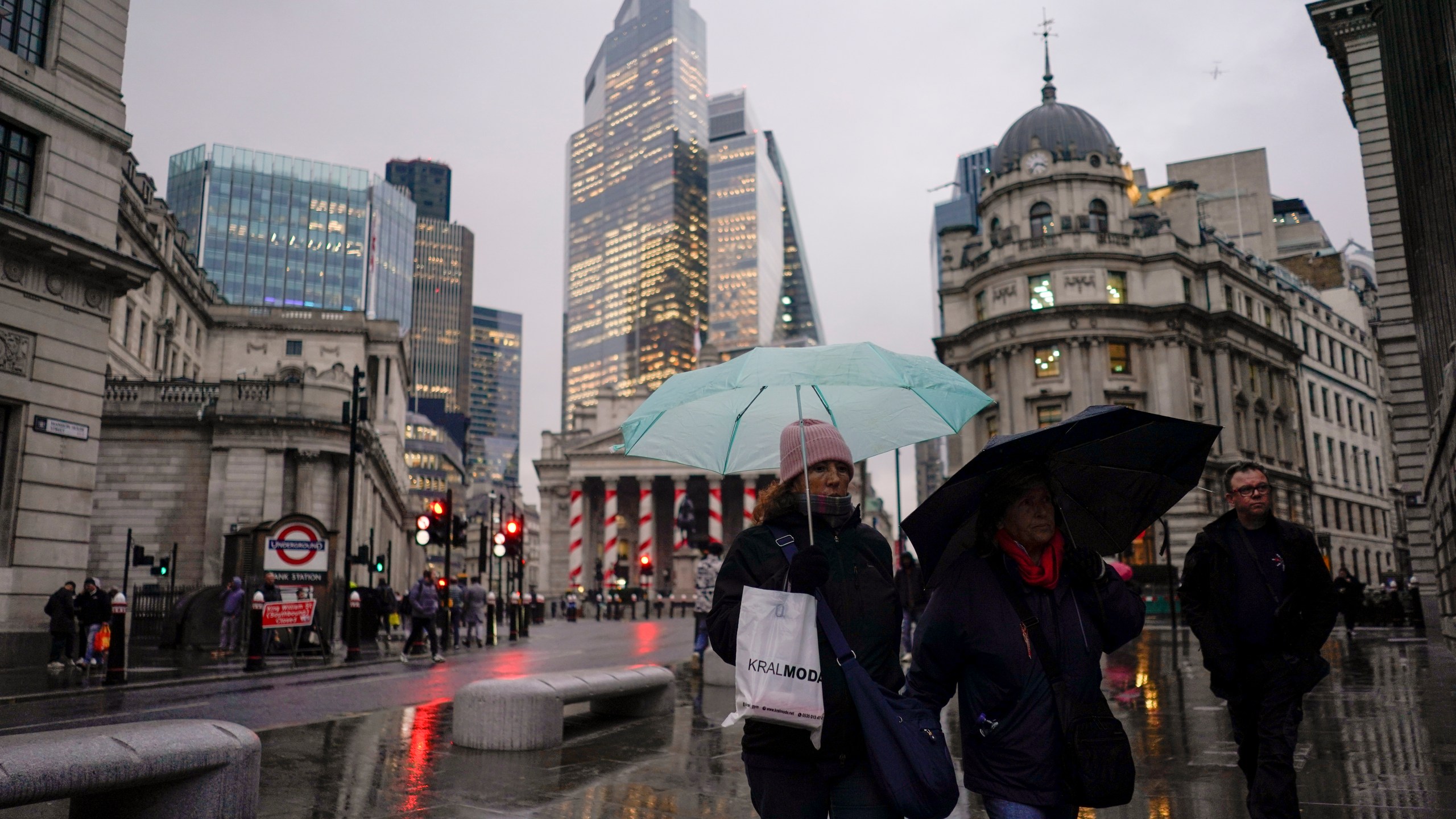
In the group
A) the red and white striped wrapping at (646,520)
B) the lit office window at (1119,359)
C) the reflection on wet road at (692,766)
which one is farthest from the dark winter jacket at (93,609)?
the red and white striped wrapping at (646,520)

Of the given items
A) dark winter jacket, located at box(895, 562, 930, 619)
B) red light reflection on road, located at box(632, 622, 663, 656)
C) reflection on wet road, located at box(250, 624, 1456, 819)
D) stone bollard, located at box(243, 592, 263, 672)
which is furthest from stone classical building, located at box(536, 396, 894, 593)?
reflection on wet road, located at box(250, 624, 1456, 819)

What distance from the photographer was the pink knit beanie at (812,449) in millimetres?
3639

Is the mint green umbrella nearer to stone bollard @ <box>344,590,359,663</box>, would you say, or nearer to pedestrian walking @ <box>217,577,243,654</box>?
stone bollard @ <box>344,590,359,663</box>

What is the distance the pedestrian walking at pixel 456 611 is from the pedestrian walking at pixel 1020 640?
24.7 meters

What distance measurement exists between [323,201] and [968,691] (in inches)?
5565

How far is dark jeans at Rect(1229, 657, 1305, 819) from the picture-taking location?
15.3ft

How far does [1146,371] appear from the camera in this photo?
5200 centimetres

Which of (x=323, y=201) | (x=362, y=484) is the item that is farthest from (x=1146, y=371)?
(x=323, y=201)

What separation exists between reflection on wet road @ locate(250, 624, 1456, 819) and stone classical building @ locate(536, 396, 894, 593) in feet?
223

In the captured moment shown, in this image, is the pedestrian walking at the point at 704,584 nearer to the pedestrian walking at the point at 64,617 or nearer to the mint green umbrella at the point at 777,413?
the mint green umbrella at the point at 777,413

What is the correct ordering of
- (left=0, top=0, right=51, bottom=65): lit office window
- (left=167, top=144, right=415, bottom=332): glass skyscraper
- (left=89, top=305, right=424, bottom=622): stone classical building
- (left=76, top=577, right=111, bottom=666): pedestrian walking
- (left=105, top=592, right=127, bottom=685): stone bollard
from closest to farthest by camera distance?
(left=105, top=592, right=127, bottom=685): stone bollard < (left=0, top=0, right=51, bottom=65): lit office window < (left=76, top=577, right=111, bottom=666): pedestrian walking < (left=89, top=305, right=424, bottom=622): stone classical building < (left=167, top=144, right=415, bottom=332): glass skyscraper

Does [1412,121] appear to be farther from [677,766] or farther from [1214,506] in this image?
[1214,506]

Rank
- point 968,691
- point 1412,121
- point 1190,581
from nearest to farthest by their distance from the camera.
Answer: point 968,691
point 1190,581
point 1412,121

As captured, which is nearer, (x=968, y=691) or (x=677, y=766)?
(x=968, y=691)
